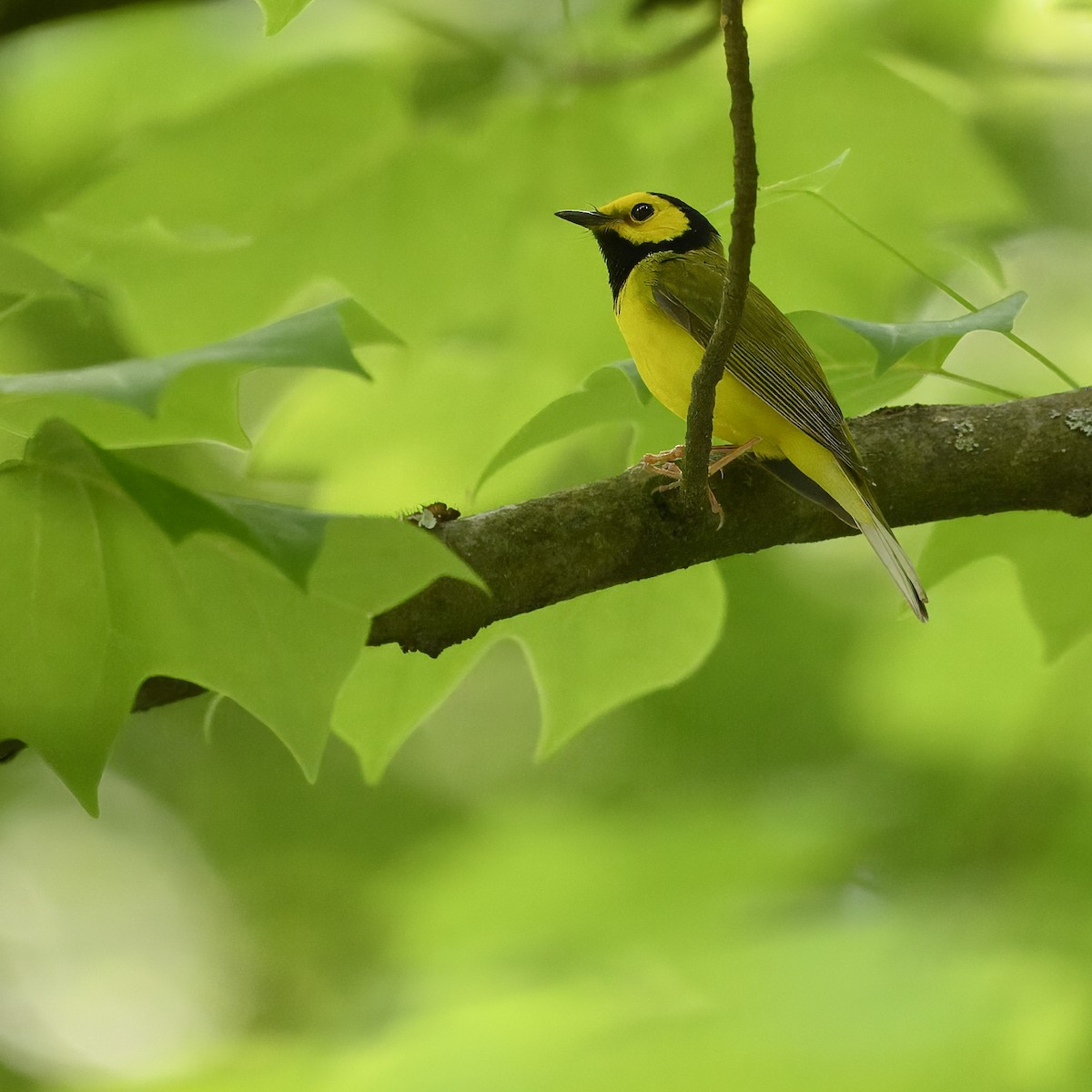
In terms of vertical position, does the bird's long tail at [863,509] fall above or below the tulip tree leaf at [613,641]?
above

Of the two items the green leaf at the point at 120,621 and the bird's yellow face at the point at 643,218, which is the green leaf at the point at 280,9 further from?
the bird's yellow face at the point at 643,218

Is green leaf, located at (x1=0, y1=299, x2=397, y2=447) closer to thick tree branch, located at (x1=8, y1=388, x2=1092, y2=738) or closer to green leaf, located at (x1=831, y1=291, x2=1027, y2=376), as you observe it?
thick tree branch, located at (x1=8, y1=388, x2=1092, y2=738)

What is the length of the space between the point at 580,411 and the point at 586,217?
1.81 ft

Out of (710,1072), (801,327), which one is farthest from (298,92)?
(710,1072)

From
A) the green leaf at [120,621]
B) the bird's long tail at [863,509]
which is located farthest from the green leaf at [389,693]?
the bird's long tail at [863,509]

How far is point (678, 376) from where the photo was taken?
143 centimetres

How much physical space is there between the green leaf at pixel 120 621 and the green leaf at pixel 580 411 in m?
0.28

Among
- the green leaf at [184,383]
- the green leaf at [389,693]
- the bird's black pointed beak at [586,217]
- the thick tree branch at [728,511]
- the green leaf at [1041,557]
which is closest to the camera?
the green leaf at [184,383]

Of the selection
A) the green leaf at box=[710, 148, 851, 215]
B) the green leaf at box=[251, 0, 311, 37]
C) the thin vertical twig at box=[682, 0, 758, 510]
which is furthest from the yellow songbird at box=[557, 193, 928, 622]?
the green leaf at box=[251, 0, 311, 37]

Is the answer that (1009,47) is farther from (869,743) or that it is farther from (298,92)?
(869,743)

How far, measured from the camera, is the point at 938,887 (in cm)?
212

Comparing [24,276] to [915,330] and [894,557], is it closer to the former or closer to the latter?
[915,330]

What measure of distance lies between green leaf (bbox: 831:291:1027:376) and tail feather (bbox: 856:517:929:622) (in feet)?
0.68

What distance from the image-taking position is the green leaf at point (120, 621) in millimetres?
887
